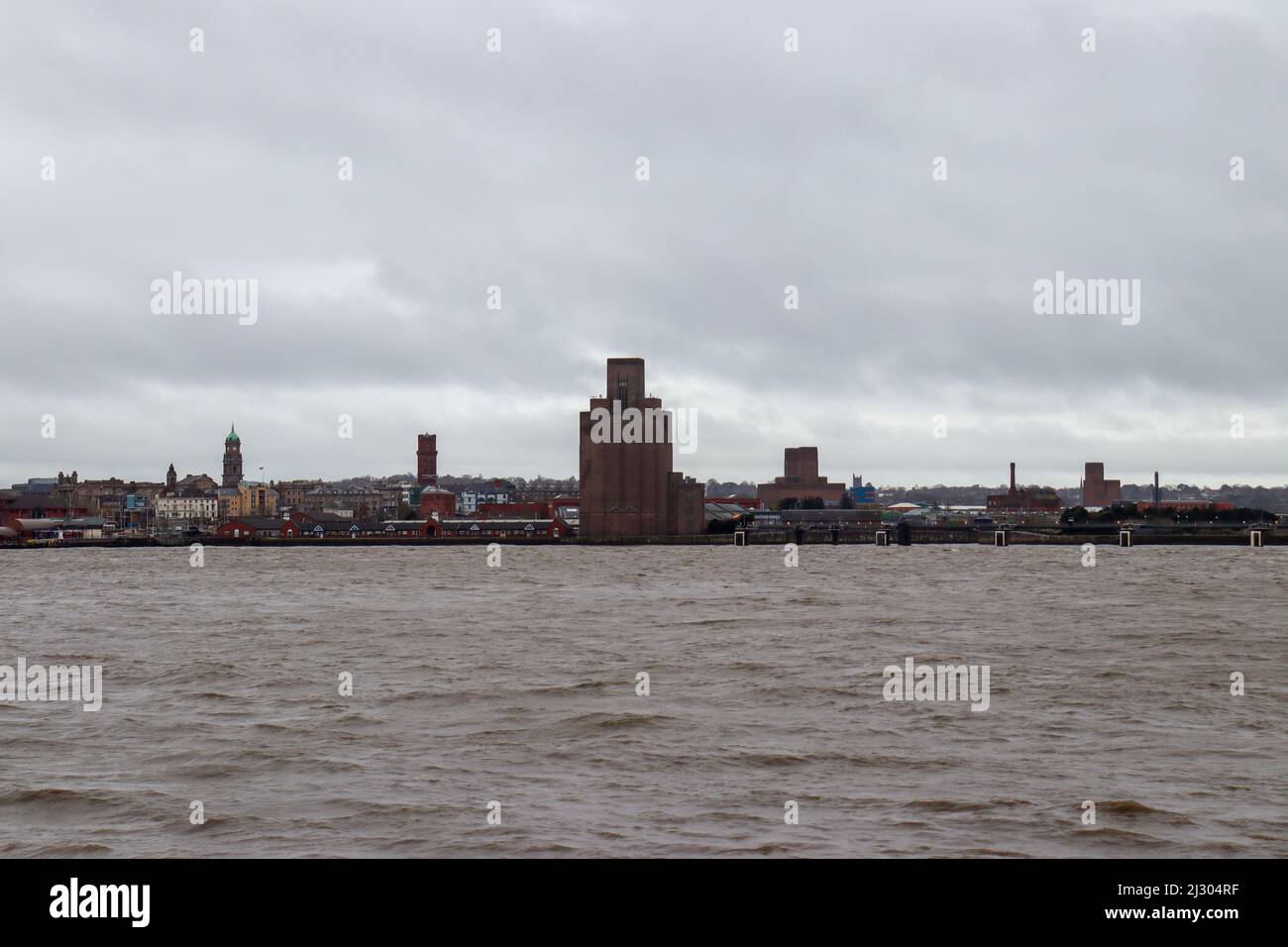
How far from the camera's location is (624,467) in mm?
149375

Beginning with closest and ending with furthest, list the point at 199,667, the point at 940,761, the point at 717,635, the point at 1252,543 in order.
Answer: the point at 940,761, the point at 199,667, the point at 717,635, the point at 1252,543

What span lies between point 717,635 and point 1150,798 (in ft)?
69.2

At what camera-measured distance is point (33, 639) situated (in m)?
35.8

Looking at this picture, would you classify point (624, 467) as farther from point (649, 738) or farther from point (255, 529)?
point (649, 738)

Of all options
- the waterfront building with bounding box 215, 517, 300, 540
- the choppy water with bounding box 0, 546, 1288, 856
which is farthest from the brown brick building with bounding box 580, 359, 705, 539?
the choppy water with bounding box 0, 546, 1288, 856

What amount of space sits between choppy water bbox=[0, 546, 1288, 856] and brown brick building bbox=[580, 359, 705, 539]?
10521cm

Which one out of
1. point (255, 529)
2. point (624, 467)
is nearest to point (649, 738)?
point (624, 467)

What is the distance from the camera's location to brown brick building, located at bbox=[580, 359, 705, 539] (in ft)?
486

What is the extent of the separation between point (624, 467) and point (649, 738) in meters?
131

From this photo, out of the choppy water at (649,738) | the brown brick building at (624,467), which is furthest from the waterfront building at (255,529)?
the choppy water at (649,738)

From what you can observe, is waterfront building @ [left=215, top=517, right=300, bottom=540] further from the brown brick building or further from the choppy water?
the choppy water

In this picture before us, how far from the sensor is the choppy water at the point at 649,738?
13.0 metres

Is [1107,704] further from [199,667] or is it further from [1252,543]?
[1252,543]
